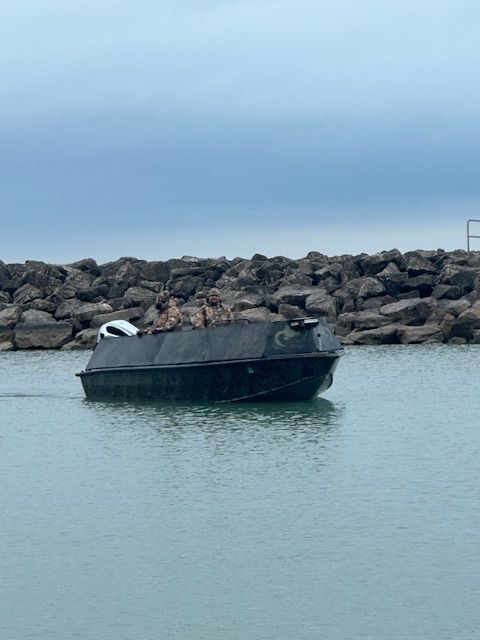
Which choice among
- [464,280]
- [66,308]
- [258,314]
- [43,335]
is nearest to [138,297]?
[66,308]

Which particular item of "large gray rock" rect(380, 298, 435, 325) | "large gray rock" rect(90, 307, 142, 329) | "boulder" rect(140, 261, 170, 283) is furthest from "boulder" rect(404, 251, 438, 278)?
"large gray rock" rect(90, 307, 142, 329)

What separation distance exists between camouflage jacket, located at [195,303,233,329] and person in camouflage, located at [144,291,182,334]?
0.98 m

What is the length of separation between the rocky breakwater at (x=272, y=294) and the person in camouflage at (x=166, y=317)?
22632 millimetres

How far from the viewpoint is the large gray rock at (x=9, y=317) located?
6203 cm

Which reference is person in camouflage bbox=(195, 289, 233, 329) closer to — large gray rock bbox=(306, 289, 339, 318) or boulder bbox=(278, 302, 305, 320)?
boulder bbox=(278, 302, 305, 320)

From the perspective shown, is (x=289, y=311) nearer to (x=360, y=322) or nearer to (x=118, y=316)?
(x=360, y=322)

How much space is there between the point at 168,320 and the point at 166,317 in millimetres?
163

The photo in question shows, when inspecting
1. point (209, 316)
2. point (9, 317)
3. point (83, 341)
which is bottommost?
point (83, 341)

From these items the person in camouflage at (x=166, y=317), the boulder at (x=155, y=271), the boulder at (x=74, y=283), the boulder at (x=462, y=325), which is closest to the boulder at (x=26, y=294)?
the boulder at (x=74, y=283)

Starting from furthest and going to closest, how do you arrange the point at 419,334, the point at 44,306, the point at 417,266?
the point at 44,306
the point at 417,266
the point at 419,334

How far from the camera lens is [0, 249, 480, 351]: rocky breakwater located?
2202 inches

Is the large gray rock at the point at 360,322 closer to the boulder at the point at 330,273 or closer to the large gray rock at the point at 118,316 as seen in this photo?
the boulder at the point at 330,273

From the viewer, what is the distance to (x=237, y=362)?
28422 mm

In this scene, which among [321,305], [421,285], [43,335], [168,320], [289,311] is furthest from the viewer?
[421,285]
